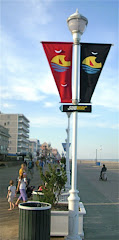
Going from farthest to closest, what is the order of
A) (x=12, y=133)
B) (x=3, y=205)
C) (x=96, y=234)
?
(x=12, y=133), (x=3, y=205), (x=96, y=234)

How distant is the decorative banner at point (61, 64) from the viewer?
253 inches

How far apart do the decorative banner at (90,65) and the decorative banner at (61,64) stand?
1.00ft

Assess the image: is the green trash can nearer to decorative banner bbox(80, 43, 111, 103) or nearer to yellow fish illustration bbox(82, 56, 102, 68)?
decorative banner bbox(80, 43, 111, 103)

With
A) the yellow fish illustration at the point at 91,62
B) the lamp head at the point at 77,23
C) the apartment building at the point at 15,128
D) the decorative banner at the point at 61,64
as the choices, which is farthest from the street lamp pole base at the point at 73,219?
the apartment building at the point at 15,128

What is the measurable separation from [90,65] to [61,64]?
2.23 feet

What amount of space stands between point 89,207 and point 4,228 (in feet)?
14.0

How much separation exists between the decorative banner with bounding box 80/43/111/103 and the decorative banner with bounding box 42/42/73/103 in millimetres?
304

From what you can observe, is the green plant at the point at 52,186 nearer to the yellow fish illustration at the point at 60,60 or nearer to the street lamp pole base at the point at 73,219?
the street lamp pole base at the point at 73,219

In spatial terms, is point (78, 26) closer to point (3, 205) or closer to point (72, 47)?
point (72, 47)

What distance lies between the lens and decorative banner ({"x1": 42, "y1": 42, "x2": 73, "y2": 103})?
6.42m

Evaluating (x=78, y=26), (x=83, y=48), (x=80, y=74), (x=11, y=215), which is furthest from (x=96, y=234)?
(x=78, y=26)

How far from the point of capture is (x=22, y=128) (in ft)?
411

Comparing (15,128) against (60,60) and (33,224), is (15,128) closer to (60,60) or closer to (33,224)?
(60,60)

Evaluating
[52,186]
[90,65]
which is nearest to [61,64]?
[90,65]
